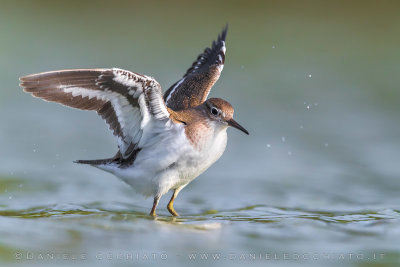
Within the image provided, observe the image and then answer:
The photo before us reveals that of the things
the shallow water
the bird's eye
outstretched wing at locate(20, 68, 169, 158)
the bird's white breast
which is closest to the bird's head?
the bird's eye

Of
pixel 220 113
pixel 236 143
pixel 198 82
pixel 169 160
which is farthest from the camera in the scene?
pixel 236 143

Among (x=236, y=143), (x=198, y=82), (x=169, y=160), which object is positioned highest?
(x=198, y=82)

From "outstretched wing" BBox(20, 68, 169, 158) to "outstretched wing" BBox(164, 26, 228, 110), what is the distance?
1576 millimetres

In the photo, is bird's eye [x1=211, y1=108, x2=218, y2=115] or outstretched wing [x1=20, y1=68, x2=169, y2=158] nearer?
outstretched wing [x1=20, y1=68, x2=169, y2=158]

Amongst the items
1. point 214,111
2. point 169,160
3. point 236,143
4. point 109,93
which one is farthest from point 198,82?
point 236,143

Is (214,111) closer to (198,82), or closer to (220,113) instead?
(220,113)

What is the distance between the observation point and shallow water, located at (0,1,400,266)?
26.2 ft

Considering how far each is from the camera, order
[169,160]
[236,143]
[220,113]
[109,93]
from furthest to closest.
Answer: [236,143] → [220,113] → [169,160] → [109,93]

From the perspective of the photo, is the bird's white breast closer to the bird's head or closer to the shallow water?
the bird's head

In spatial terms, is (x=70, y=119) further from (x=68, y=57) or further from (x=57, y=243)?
(x=57, y=243)

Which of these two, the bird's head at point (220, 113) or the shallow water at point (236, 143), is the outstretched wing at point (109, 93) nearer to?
the bird's head at point (220, 113)

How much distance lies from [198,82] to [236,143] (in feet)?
9.12

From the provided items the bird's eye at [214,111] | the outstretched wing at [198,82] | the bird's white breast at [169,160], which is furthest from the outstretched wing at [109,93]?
the outstretched wing at [198,82]

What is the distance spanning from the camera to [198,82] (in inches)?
432
